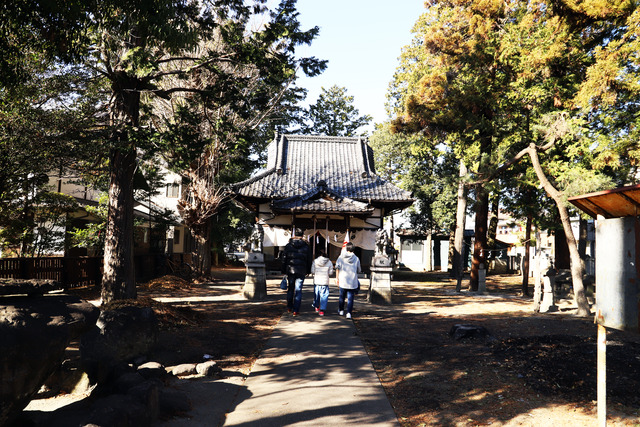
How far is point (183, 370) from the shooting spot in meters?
5.52

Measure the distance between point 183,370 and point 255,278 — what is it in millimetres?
7033

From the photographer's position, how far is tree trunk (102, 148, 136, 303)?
8.78 meters

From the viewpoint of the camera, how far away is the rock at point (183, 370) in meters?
5.50

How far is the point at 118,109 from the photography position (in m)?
9.14

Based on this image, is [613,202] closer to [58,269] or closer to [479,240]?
[58,269]

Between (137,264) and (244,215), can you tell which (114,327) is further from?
(244,215)

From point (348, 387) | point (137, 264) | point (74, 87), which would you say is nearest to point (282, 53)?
point (74, 87)

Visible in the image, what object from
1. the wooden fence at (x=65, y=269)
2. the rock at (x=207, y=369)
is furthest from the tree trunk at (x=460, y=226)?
the rock at (x=207, y=369)

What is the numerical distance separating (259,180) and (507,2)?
1274 cm

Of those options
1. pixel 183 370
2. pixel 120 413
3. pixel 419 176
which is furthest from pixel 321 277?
pixel 419 176

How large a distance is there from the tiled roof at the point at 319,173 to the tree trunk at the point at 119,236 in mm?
9052

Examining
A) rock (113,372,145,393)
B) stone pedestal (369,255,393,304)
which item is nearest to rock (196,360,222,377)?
rock (113,372,145,393)

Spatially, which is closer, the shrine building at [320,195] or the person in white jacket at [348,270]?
the person in white jacket at [348,270]

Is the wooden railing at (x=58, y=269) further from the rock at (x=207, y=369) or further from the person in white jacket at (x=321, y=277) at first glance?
the rock at (x=207, y=369)
